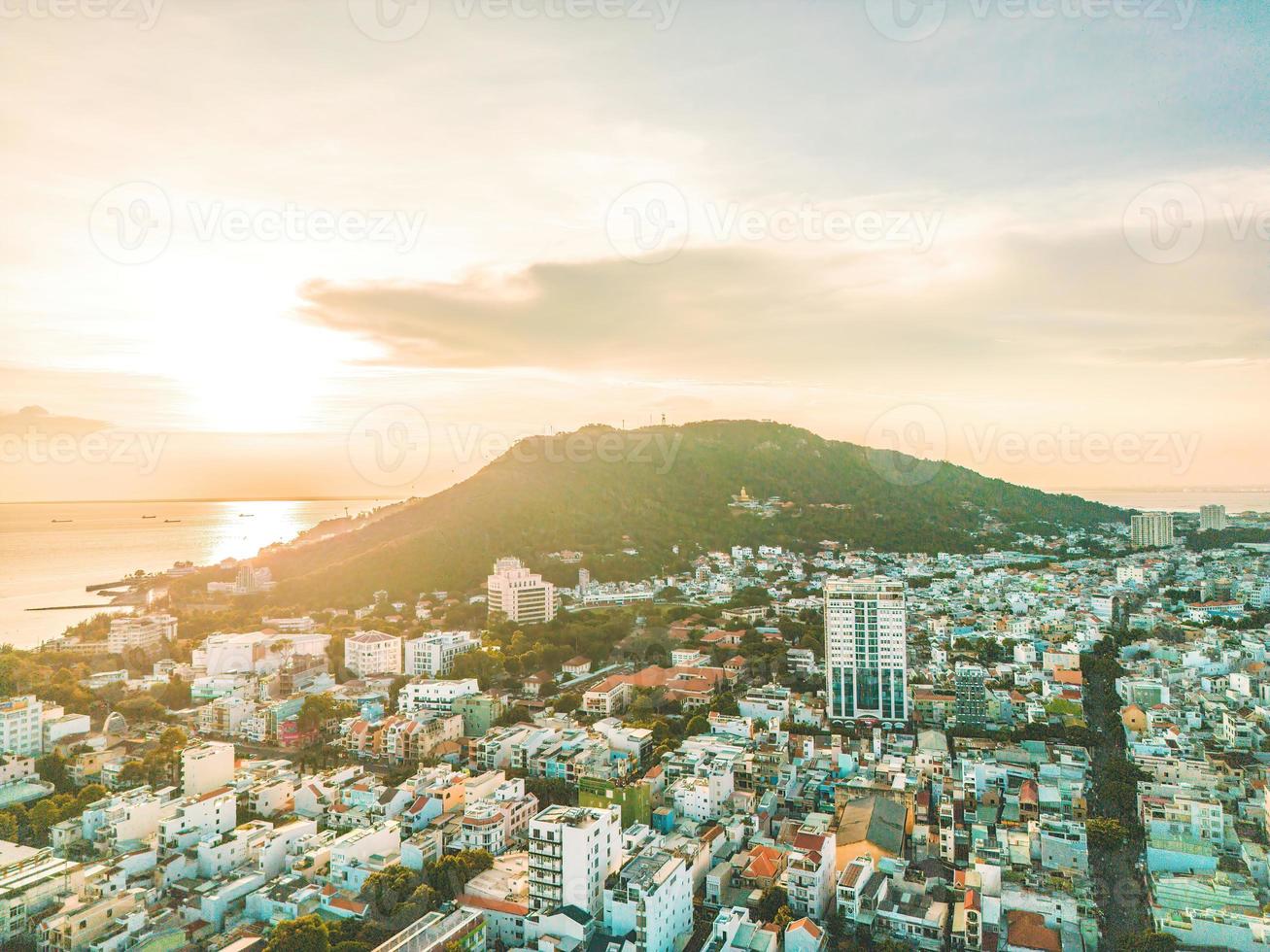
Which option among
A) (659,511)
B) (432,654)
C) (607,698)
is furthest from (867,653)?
(659,511)

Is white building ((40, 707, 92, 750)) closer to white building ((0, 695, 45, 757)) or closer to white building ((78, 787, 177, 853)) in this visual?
white building ((0, 695, 45, 757))

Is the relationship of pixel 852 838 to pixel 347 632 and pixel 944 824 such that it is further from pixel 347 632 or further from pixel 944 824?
pixel 347 632

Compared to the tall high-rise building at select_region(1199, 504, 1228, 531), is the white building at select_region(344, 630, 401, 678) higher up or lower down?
lower down

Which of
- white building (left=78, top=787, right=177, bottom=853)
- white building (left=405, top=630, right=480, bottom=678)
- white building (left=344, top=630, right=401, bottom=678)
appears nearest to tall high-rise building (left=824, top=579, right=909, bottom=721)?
white building (left=405, top=630, right=480, bottom=678)

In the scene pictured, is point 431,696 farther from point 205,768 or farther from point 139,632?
point 139,632

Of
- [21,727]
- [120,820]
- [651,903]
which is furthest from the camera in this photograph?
[21,727]

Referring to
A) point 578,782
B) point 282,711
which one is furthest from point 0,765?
point 578,782
